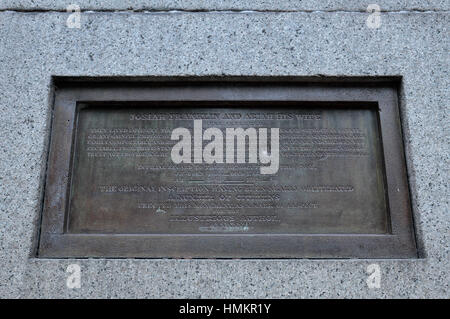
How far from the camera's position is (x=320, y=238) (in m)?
2.45

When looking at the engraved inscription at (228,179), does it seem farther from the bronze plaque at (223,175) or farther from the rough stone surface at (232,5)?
the rough stone surface at (232,5)

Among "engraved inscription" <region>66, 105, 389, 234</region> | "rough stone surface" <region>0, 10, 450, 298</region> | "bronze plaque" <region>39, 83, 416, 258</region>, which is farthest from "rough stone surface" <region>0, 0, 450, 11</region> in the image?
"engraved inscription" <region>66, 105, 389, 234</region>

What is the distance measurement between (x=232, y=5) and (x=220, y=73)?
60 cm

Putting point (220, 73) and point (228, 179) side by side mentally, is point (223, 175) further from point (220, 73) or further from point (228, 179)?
point (220, 73)

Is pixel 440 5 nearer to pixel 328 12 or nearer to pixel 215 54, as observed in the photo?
pixel 328 12

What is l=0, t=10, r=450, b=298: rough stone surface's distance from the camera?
234 cm

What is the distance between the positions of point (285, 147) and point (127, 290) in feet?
4.61

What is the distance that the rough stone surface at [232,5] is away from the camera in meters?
2.88

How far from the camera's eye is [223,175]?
102 inches

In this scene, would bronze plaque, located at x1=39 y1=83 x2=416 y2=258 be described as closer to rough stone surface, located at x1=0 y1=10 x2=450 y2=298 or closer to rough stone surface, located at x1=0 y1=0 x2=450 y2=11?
rough stone surface, located at x1=0 y1=10 x2=450 y2=298

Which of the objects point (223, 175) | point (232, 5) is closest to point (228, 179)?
point (223, 175)

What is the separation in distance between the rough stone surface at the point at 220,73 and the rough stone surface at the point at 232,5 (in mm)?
43

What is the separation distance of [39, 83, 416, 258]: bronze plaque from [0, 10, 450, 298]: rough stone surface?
0.10 meters

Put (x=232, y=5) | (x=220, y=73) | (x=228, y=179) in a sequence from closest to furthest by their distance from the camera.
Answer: (x=228, y=179), (x=220, y=73), (x=232, y=5)
